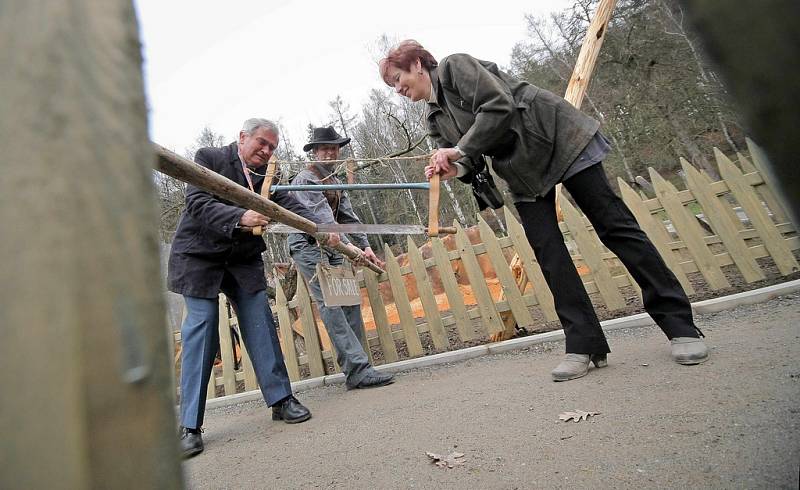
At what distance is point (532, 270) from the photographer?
4168 millimetres

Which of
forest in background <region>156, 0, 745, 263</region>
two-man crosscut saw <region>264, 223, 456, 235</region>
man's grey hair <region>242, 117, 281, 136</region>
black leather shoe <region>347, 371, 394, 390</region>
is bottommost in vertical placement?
black leather shoe <region>347, 371, 394, 390</region>

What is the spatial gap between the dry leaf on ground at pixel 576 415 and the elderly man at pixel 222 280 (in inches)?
67.1

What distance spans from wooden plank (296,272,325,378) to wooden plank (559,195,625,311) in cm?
275

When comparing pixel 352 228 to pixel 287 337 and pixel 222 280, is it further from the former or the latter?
pixel 287 337

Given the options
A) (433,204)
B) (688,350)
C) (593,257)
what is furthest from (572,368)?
(593,257)

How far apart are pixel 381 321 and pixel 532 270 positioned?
1.60 meters

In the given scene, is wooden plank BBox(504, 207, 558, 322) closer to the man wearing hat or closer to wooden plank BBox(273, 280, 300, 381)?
the man wearing hat

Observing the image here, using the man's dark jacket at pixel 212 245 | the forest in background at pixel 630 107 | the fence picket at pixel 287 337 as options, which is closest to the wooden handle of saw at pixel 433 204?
the man's dark jacket at pixel 212 245

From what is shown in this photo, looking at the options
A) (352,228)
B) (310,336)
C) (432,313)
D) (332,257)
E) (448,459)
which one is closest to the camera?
(448,459)

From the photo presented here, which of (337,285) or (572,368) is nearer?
(572,368)

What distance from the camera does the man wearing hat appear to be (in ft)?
11.6

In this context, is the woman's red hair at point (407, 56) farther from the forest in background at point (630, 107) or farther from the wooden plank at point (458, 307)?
the forest in background at point (630, 107)

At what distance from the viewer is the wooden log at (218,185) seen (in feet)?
5.51

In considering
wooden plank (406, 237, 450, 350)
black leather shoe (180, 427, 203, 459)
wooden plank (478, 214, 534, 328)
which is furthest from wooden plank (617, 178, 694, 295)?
black leather shoe (180, 427, 203, 459)
